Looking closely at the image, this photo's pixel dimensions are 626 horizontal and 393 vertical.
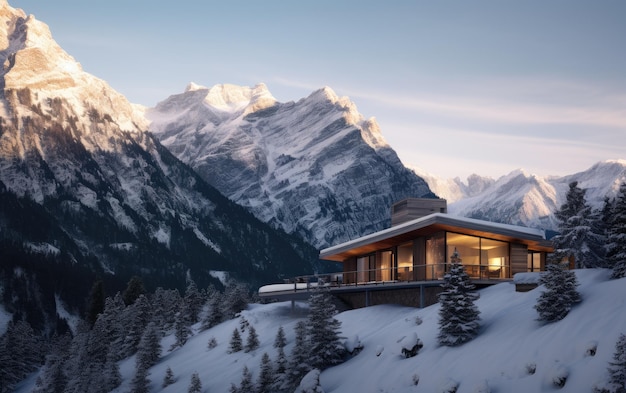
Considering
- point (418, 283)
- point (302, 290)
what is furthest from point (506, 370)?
point (302, 290)

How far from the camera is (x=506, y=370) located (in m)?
25.8

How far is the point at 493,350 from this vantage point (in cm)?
2784

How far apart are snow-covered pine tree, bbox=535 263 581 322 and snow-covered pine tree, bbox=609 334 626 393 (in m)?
5.57

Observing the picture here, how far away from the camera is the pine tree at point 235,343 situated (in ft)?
157

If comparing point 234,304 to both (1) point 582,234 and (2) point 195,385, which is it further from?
(1) point 582,234

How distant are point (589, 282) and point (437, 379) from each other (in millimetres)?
7468

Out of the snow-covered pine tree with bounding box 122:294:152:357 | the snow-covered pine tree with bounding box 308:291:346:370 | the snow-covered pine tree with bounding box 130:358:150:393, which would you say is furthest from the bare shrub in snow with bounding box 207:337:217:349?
the snow-covered pine tree with bounding box 308:291:346:370

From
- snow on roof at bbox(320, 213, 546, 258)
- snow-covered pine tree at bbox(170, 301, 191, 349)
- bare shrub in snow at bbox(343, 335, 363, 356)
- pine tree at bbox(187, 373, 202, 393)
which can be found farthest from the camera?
snow-covered pine tree at bbox(170, 301, 191, 349)

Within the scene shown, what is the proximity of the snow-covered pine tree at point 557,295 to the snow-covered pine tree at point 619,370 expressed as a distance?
5.57 meters

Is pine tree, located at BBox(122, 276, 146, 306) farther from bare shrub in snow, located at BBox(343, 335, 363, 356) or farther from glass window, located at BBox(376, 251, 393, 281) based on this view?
bare shrub in snow, located at BBox(343, 335, 363, 356)

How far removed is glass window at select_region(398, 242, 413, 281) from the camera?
47438 mm

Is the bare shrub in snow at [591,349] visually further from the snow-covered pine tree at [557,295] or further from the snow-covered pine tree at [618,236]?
the snow-covered pine tree at [618,236]

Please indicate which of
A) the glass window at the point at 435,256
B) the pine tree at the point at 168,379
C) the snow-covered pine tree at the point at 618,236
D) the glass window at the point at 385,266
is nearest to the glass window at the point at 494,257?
the glass window at the point at 435,256

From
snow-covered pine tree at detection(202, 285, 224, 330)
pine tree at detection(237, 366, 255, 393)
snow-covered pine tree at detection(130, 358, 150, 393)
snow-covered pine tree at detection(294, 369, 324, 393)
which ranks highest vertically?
snow-covered pine tree at detection(202, 285, 224, 330)
